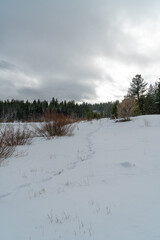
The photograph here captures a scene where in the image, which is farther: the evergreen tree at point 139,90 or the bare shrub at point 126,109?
the evergreen tree at point 139,90

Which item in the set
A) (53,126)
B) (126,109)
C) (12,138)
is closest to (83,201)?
(12,138)

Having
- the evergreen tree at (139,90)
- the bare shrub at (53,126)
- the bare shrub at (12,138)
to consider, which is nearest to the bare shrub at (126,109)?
the bare shrub at (53,126)

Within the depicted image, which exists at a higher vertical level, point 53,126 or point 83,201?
point 53,126

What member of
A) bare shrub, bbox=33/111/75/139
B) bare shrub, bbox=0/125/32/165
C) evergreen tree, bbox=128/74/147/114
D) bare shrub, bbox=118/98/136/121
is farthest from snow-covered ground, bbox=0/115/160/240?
evergreen tree, bbox=128/74/147/114

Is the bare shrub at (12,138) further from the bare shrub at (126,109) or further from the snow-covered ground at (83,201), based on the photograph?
the bare shrub at (126,109)

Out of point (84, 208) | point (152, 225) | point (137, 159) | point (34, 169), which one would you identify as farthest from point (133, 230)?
point (34, 169)

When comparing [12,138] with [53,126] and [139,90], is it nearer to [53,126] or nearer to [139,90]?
[53,126]

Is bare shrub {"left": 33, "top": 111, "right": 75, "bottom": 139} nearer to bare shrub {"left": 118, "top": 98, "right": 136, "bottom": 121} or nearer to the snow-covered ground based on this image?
the snow-covered ground

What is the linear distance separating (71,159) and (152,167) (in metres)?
2.05

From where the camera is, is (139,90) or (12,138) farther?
(139,90)

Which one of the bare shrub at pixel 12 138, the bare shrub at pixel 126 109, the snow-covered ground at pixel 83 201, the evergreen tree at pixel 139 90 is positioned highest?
the evergreen tree at pixel 139 90

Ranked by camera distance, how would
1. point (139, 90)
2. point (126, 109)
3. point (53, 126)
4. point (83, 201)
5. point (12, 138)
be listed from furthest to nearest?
point (139, 90)
point (126, 109)
point (53, 126)
point (12, 138)
point (83, 201)

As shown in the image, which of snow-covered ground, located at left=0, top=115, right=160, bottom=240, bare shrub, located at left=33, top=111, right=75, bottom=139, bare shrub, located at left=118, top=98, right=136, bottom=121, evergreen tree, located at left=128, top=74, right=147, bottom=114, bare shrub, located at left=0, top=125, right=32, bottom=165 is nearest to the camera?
snow-covered ground, located at left=0, top=115, right=160, bottom=240

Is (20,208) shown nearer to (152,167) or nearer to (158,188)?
(158,188)
